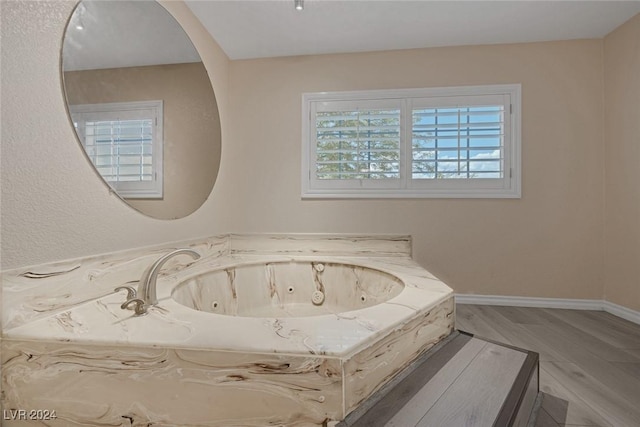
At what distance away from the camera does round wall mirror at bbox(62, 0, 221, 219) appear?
1.28m

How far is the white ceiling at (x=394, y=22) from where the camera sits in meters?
2.08

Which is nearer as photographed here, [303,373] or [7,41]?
[303,373]

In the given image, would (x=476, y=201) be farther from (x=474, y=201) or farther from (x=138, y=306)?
(x=138, y=306)

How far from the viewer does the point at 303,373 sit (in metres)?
0.80

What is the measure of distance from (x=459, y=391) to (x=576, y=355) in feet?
3.55

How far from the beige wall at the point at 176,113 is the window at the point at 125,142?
41 millimetres

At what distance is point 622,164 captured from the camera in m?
2.24

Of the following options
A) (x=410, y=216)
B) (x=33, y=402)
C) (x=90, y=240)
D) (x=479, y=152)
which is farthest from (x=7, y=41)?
(x=479, y=152)

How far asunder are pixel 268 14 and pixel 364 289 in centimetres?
201

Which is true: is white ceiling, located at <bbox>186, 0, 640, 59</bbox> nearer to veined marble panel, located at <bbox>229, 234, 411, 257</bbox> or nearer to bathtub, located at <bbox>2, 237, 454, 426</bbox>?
veined marble panel, located at <bbox>229, 234, 411, 257</bbox>

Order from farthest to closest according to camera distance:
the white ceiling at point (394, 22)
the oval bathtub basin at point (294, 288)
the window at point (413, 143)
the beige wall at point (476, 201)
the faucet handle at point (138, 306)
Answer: the window at point (413, 143)
the beige wall at point (476, 201)
the white ceiling at point (394, 22)
the oval bathtub basin at point (294, 288)
the faucet handle at point (138, 306)

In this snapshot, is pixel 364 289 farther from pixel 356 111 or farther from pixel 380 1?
pixel 380 1

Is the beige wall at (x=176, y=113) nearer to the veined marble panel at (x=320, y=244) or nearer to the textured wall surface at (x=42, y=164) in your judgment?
the textured wall surface at (x=42, y=164)

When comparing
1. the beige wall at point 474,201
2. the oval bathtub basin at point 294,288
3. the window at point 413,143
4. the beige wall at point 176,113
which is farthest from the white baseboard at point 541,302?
the beige wall at point 176,113
